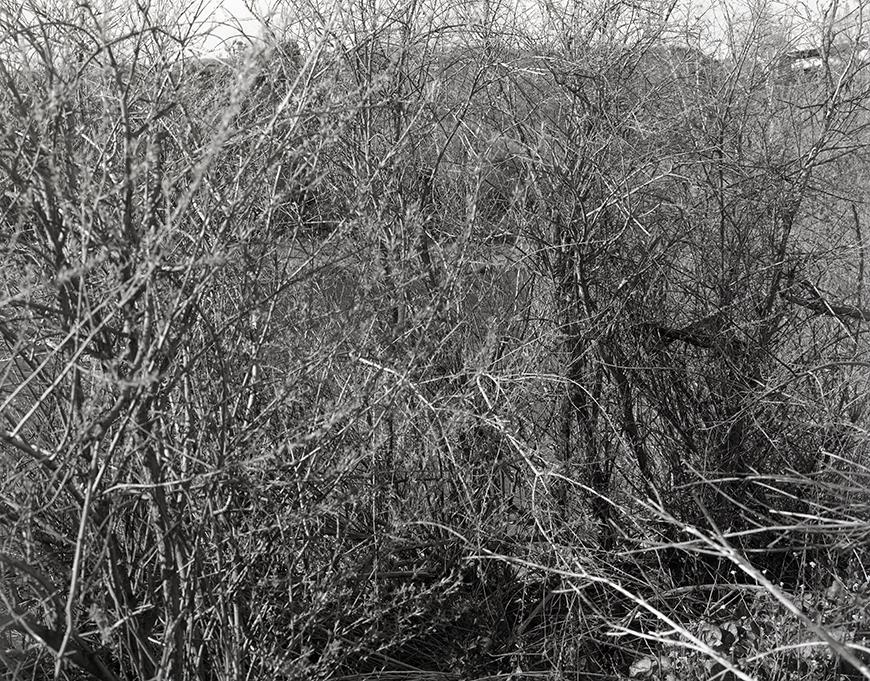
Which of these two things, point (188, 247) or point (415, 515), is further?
point (415, 515)

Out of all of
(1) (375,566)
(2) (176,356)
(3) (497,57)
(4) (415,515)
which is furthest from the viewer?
(3) (497,57)

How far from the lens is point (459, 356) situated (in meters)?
4.48

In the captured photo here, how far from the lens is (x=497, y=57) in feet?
15.3

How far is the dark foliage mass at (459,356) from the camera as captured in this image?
289 cm

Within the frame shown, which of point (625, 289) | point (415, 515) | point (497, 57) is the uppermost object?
point (497, 57)

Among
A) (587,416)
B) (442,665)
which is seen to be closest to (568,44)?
(587,416)

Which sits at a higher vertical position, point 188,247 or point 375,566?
point 188,247

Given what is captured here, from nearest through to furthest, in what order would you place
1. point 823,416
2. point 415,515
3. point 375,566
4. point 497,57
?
point 375,566
point 415,515
point 497,57
point 823,416

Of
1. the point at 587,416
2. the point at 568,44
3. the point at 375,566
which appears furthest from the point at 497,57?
the point at 375,566

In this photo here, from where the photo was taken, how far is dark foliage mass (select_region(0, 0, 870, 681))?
2889mm

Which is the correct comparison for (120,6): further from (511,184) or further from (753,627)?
(753,627)

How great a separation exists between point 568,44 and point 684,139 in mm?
816

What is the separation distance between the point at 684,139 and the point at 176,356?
3241mm

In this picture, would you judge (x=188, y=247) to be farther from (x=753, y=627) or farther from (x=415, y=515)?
(x=753, y=627)
